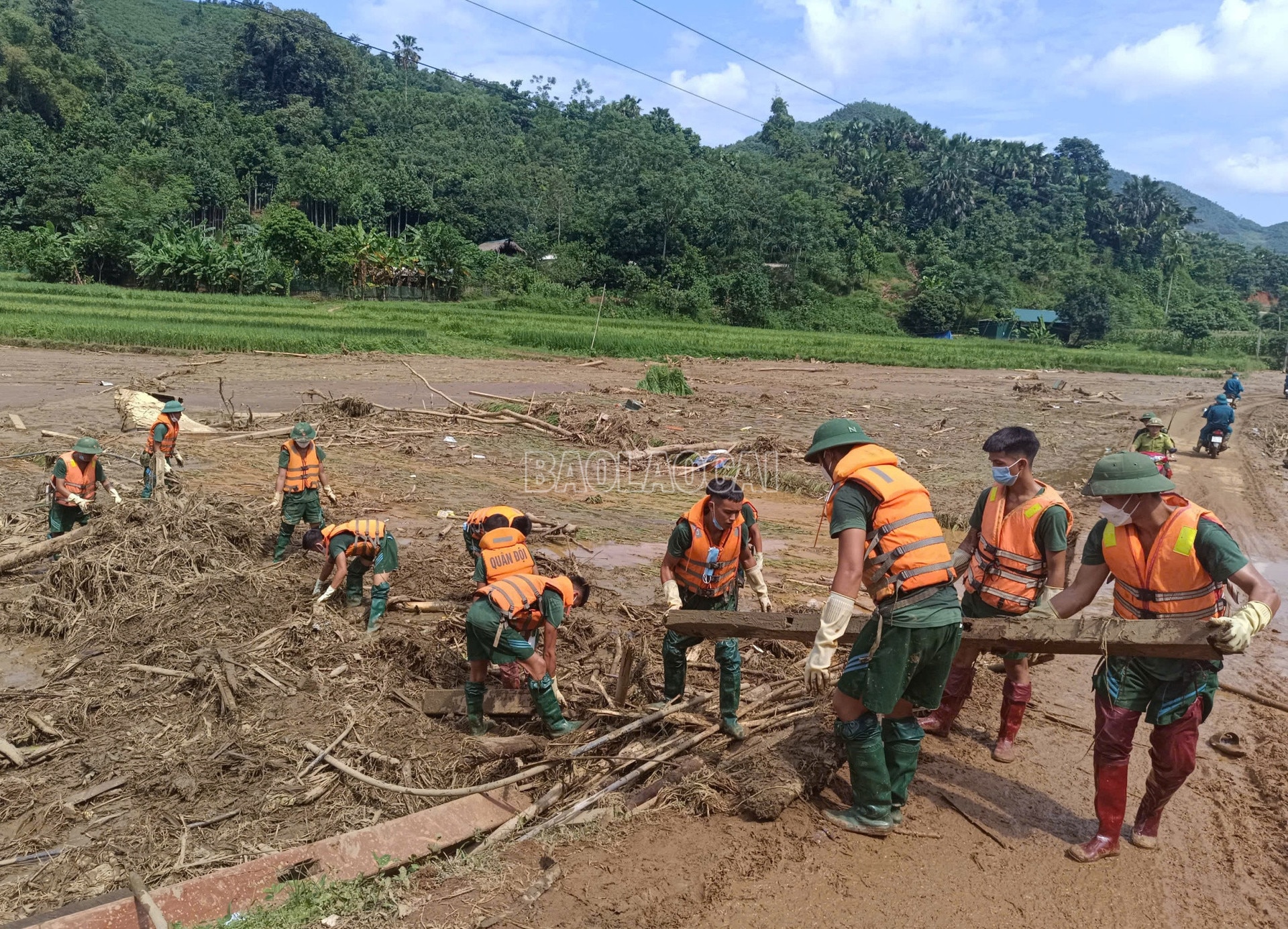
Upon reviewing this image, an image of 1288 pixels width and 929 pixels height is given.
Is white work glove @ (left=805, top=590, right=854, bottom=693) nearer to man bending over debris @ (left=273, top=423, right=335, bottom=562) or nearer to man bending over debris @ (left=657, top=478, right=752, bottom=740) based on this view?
man bending over debris @ (left=657, top=478, right=752, bottom=740)

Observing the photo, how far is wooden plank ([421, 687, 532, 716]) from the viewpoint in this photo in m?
5.96

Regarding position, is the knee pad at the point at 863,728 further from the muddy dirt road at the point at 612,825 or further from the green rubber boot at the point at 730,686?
the green rubber boot at the point at 730,686

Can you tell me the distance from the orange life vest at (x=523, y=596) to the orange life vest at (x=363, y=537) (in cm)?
219

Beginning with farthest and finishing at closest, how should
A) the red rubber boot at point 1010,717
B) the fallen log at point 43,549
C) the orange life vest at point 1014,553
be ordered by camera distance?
the fallen log at point 43,549 < the red rubber boot at point 1010,717 < the orange life vest at point 1014,553

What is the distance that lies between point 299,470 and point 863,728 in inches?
265

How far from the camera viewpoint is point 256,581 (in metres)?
7.83

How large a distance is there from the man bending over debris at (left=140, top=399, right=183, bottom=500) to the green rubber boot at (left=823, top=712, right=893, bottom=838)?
871 centimetres

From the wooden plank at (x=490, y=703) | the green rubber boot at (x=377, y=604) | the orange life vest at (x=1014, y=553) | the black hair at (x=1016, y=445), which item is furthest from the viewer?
the green rubber boot at (x=377, y=604)

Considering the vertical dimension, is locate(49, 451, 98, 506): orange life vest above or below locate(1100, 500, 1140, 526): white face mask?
below

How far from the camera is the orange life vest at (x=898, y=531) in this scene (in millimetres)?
3836

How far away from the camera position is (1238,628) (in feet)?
11.6

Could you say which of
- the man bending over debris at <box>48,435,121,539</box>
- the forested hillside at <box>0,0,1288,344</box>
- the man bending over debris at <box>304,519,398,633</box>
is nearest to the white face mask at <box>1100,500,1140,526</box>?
the man bending over debris at <box>304,519,398,633</box>

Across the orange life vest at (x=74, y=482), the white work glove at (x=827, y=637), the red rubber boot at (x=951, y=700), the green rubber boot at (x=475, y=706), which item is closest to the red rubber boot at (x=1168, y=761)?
the red rubber boot at (x=951, y=700)

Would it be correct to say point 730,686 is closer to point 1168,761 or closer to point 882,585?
point 882,585
